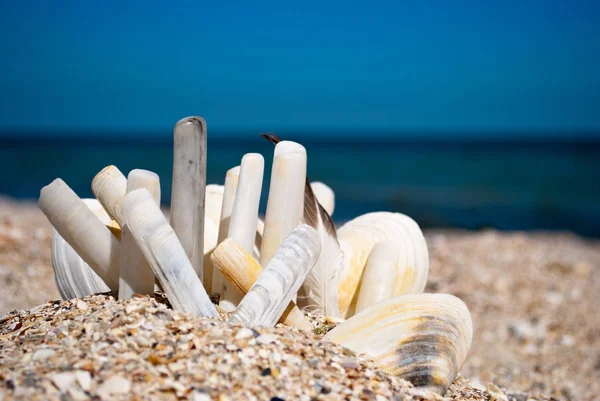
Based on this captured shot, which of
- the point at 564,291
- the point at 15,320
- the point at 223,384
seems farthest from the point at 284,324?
the point at 564,291

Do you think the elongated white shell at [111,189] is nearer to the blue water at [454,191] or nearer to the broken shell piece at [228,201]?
the broken shell piece at [228,201]

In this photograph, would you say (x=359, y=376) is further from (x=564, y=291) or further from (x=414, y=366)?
(x=564, y=291)

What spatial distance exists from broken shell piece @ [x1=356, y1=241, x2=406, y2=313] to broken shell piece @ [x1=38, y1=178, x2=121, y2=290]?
1212mm

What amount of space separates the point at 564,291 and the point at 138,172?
5.22 metres

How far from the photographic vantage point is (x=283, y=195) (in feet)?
8.57

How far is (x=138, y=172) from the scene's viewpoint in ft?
7.75

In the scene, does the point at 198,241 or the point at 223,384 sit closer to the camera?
the point at 223,384

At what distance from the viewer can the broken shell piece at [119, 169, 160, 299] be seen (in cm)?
231

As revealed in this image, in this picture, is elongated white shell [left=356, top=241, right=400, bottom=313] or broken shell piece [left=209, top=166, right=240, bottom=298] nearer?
broken shell piece [left=209, top=166, right=240, bottom=298]

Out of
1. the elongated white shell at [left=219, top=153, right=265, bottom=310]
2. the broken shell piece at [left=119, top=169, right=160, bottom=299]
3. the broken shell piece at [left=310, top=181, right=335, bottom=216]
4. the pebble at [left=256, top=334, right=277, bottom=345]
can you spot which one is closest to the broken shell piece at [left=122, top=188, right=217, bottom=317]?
the broken shell piece at [left=119, top=169, right=160, bottom=299]

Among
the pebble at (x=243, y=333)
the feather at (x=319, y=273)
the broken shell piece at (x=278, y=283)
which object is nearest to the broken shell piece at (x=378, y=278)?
the feather at (x=319, y=273)

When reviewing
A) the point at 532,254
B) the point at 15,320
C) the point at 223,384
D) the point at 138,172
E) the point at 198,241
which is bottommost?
the point at 532,254

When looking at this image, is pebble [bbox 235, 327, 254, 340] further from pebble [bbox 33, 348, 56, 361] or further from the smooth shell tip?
the smooth shell tip

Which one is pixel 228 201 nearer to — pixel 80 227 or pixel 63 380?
pixel 80 227
